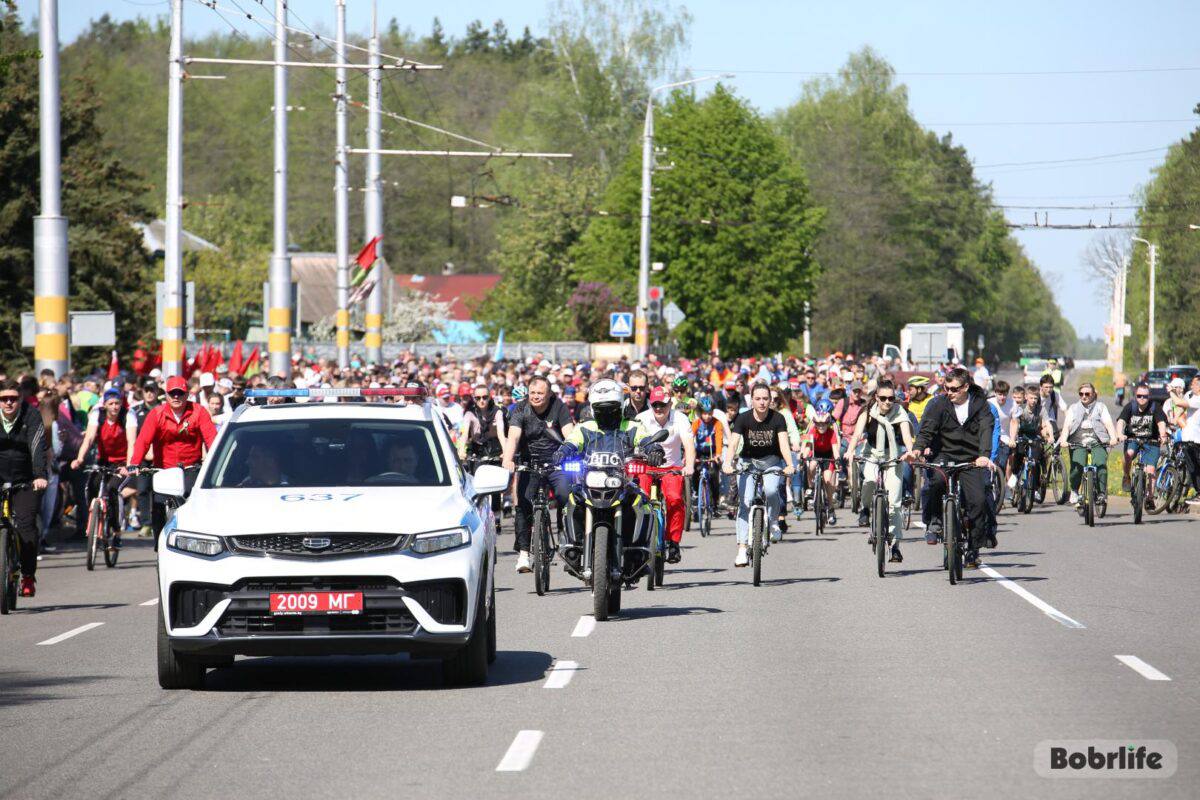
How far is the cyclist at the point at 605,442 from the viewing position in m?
14.7

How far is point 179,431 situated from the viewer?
61.1 feet

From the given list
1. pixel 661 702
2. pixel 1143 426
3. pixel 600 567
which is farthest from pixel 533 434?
pixel 1143 426

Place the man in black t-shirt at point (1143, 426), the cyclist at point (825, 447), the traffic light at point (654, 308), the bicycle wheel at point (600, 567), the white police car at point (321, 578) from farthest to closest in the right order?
the traffic light at point (654, 308)
the man in black t-shirt at point (1143, 426)
the cyclist at point (825, 447)
the bicycle wheel at point (600, 567)
the white police car at point (321, 578)

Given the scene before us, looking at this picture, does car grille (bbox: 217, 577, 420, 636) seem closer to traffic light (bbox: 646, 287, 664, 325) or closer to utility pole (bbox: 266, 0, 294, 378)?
utility pole (bbox: 266, 0, 294, 378)

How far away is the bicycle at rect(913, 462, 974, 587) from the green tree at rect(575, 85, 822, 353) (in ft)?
195

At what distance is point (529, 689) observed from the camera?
10.9m

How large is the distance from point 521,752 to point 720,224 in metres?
69.1

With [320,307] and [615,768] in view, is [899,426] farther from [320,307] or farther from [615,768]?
[320,307]

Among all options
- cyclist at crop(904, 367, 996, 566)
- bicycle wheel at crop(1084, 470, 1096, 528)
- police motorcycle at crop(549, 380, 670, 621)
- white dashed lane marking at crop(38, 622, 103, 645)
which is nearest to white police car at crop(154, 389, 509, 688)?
white dashed lane marking at crop(38, 622, 103, 645)

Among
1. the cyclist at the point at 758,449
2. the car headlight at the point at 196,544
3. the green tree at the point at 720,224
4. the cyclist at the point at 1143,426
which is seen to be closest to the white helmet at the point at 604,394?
the cyclist at the point at 758,449

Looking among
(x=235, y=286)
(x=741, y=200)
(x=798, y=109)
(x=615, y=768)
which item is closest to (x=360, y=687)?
(x=615, y=768)

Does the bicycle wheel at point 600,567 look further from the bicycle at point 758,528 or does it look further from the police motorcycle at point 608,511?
the bicycle at point 758,528

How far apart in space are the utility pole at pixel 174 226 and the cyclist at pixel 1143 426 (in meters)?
12.2

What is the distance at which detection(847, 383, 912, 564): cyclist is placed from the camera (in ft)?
62.5
